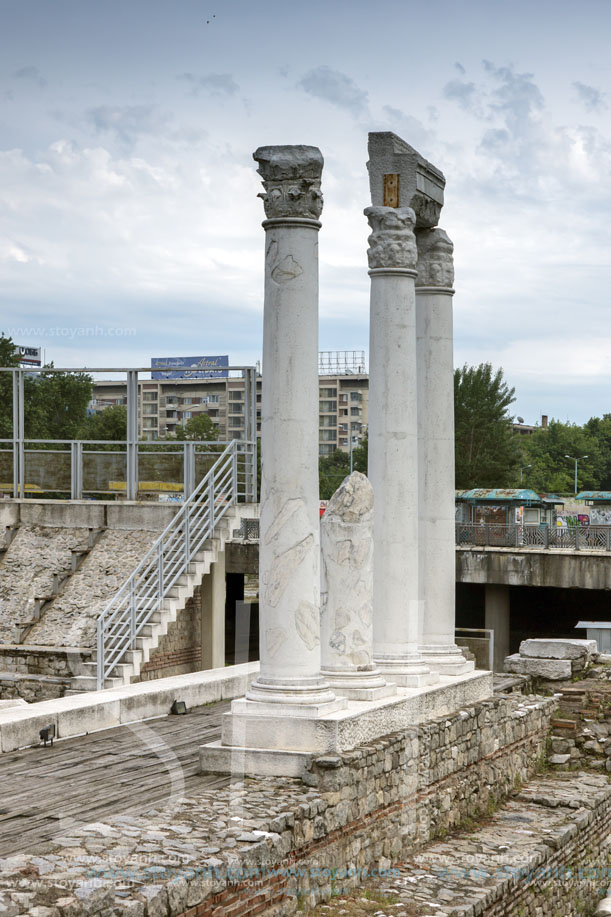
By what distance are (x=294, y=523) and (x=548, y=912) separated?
431 centimetres

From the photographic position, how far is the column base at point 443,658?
1262cm

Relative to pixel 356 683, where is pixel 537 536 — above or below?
above

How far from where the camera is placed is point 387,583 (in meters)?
11.6

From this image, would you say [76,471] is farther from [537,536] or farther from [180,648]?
[537,536]

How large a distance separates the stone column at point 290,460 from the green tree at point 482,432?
43054 millimetres

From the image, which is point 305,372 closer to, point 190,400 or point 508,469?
point 508,469

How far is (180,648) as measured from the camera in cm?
1886

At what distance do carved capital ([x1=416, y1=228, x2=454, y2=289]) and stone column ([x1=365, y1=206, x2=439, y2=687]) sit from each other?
4.91 ft

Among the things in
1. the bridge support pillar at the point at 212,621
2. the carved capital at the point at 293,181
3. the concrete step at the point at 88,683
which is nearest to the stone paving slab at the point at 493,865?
the carved capital at the point at 293,181

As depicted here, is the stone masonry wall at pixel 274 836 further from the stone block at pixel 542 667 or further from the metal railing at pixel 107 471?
the metal railing at pixel 107 471

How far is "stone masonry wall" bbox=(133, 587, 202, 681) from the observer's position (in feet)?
59.3

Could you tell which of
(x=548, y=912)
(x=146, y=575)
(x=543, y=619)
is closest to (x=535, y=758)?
(x=548, y=912)

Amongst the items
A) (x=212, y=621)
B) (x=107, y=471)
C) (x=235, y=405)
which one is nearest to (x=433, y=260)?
(x=212, y=621)

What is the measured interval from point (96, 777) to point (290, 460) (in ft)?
9.67
